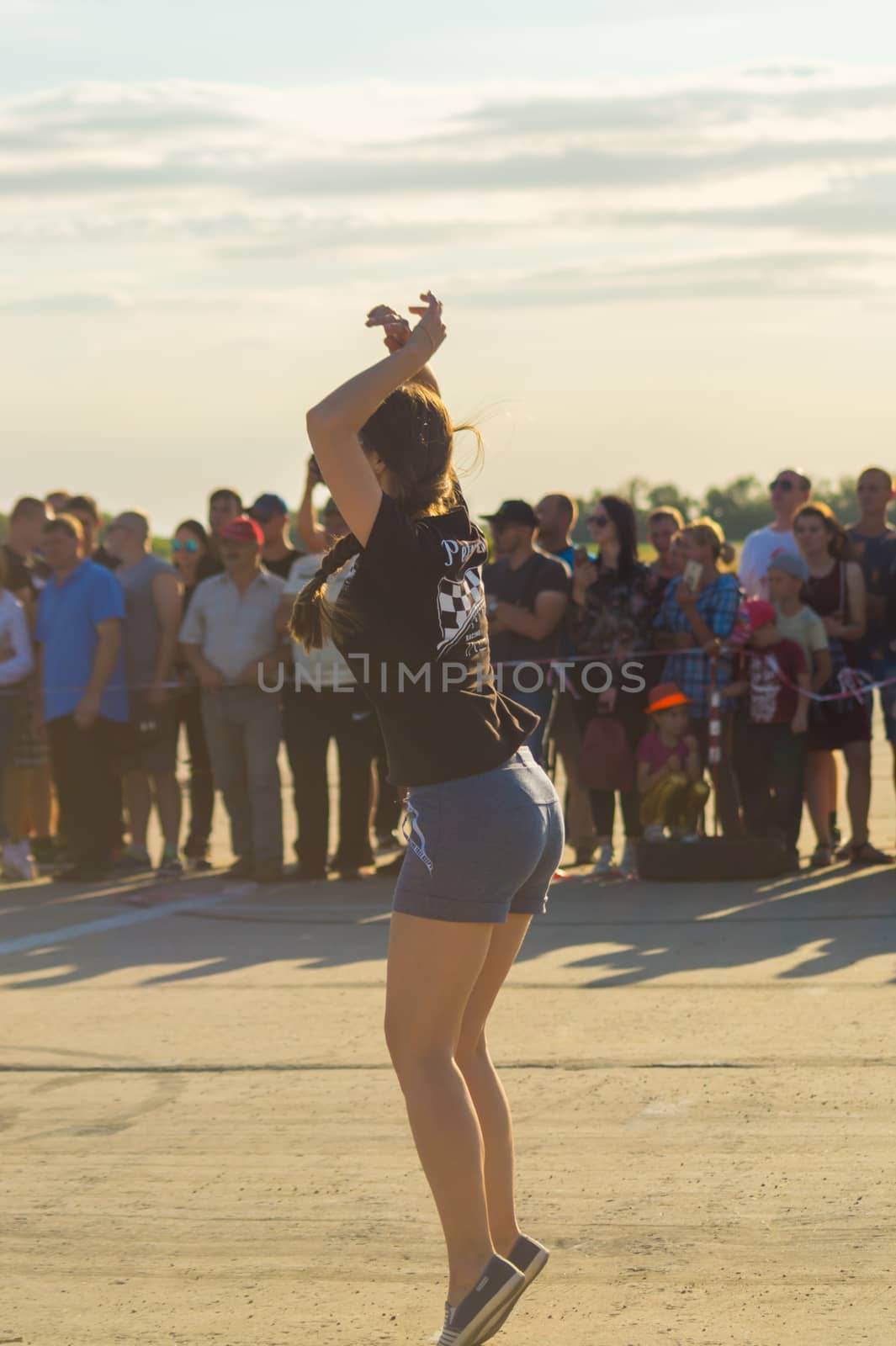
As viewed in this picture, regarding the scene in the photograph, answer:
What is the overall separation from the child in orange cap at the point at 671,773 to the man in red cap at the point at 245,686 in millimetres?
2221

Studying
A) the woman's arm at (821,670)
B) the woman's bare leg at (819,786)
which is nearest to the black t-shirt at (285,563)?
the woman's arm at (821,670)

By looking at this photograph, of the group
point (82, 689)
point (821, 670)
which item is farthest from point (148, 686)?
point (821, 670)

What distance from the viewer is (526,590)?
10.4 meters

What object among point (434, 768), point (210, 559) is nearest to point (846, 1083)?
point (434, 768)

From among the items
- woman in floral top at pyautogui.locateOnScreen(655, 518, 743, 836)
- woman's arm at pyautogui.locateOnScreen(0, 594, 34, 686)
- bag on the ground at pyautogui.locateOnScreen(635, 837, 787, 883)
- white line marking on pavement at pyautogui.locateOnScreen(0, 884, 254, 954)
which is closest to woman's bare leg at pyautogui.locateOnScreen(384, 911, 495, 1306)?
white line marking on pavement at pyautogui.locateOnScreen(0, 884, 254, 954)

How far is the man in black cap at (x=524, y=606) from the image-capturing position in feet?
34.0

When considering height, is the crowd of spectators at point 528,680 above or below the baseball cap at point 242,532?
below

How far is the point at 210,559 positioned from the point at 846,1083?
7034 mm

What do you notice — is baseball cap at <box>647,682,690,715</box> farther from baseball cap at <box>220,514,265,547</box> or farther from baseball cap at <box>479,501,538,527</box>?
baseball cap at <box>220,514,265,547</box>

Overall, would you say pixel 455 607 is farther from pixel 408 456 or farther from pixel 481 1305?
pixel 481 1305

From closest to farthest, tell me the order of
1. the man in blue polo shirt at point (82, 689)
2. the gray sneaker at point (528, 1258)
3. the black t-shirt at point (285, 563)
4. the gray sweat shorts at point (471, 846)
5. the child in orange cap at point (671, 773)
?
the gray sweat shorts at point (471, 846) → the gray sneaker at point (528, 1258) → the child in orange cap at point (671, 773) → the man in blue polo shirt at point (82, 689) → the black t-shirt at point (285, 563)

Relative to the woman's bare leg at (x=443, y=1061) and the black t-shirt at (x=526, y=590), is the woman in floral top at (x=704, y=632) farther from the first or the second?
the woman's bare leg at (x=443, y=1061)

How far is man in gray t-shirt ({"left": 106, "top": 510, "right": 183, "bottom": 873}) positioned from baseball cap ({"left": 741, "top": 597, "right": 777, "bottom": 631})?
11.8ft

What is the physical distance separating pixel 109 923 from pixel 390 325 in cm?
618
